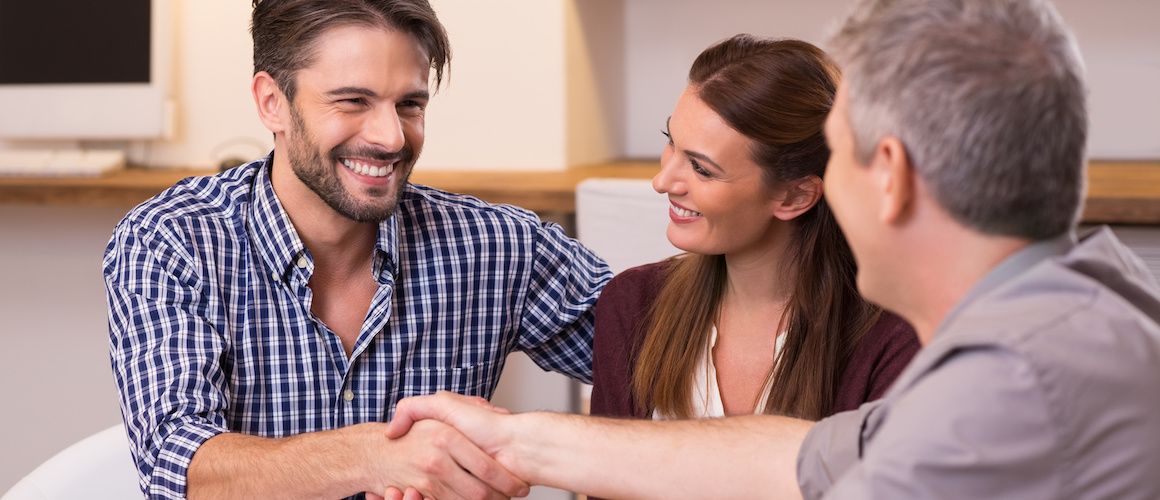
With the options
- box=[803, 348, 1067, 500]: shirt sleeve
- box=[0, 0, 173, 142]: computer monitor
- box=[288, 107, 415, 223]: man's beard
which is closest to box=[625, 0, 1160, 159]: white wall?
box=[0, 0, 173, 142]: computer monitor

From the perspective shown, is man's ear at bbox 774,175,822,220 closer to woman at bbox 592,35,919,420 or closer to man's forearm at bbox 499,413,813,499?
woman at bbox 592,35,919,420

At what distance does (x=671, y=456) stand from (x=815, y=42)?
2.09 metres

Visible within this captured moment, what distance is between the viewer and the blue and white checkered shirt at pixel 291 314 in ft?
4.55

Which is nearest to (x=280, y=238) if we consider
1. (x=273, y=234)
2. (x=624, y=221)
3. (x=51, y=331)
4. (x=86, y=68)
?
(x=273, y=234)

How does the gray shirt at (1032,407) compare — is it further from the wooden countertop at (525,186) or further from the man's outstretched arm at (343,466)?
the wooden countertop at (525,186)

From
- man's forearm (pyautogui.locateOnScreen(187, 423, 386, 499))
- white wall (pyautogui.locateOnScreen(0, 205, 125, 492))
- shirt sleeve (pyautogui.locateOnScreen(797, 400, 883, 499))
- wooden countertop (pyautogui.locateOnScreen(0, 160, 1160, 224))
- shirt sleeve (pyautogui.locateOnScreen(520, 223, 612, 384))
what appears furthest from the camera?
white wall (pyautogui.locateOnScreen(0, 205, 125, 492))

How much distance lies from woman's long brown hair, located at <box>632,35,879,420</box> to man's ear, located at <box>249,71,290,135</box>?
1.82ft

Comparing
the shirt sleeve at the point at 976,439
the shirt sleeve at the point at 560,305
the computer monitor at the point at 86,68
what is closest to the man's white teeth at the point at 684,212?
the shirt sleeve at the point at 560,305

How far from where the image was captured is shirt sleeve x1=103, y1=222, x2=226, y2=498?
1.33 metres

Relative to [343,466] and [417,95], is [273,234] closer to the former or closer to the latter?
[417,95]

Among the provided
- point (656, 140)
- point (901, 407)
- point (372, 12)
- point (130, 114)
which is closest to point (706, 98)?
point (372, 12)

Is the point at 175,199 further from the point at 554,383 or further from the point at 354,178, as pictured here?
the point at 554,383

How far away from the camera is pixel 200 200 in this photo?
5.26ft

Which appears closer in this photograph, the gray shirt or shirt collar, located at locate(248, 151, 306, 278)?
the gray shirt
